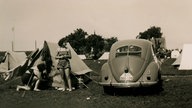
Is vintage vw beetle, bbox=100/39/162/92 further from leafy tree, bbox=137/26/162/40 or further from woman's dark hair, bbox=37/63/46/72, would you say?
leafy tree, bbox=137/26/162/40

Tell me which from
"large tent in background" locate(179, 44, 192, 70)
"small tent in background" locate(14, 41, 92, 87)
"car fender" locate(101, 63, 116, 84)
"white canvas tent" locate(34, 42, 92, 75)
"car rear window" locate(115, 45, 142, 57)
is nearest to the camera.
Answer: "car fender" locate(101, 63, 116, 84)

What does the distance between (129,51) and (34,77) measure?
440 cm

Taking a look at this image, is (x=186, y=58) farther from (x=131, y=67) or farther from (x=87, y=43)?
(x=87, y=43)

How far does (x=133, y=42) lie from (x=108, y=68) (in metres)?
1.55

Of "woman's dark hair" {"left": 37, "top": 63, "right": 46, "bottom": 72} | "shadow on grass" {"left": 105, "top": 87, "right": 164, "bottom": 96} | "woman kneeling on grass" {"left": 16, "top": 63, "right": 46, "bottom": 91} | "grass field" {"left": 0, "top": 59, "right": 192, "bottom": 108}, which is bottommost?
"grass field" {"left": 0, "top": 59, "right": 192, "bottom": 108}

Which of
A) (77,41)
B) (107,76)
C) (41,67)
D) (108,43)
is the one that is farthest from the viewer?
(108,43)

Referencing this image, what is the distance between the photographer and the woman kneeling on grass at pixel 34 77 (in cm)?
1638

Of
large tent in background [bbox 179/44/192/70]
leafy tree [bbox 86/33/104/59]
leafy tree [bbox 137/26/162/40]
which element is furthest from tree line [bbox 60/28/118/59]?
large tent in background [bbox 179/44/192/70]

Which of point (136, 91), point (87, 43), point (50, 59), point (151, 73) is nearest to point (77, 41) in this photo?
point (87, 43)

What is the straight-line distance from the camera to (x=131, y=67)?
13.6 m

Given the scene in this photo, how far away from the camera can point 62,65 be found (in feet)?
52.5

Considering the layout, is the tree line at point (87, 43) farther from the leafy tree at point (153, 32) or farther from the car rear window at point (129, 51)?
the car rear window at point (129, 51)

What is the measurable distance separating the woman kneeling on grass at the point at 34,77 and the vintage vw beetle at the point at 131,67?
3.20 m

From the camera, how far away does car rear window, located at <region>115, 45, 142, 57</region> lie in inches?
572
